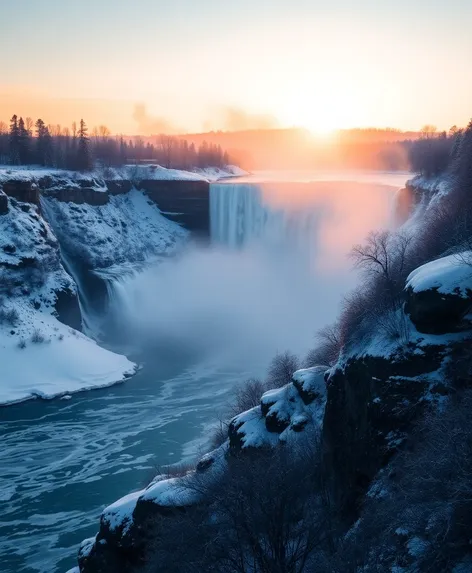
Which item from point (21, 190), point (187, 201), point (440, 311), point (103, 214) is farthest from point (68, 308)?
point (440, 311)

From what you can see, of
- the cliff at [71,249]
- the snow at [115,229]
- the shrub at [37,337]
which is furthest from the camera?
the snow at [115,229]

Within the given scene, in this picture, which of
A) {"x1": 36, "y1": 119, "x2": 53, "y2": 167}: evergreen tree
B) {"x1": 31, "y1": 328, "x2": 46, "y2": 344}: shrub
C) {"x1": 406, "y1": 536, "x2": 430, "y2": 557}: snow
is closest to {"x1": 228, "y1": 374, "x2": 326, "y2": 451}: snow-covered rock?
{"x1": 406, "y1": 536, "x2": 430, "y2": 557}: snow

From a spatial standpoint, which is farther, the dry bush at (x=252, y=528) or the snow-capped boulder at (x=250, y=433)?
the snow-capped boulder at (x=250, y=433)

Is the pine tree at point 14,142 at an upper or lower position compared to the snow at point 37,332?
upper

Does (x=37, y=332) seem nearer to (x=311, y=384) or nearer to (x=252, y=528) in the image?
(x=311, y=384)

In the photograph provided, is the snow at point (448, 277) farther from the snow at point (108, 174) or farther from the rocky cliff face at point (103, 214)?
the snow at point (108, 174)

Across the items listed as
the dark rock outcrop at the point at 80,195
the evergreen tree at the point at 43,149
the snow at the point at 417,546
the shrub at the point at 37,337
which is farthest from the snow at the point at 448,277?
the evergreen tree at the point at 43,149
